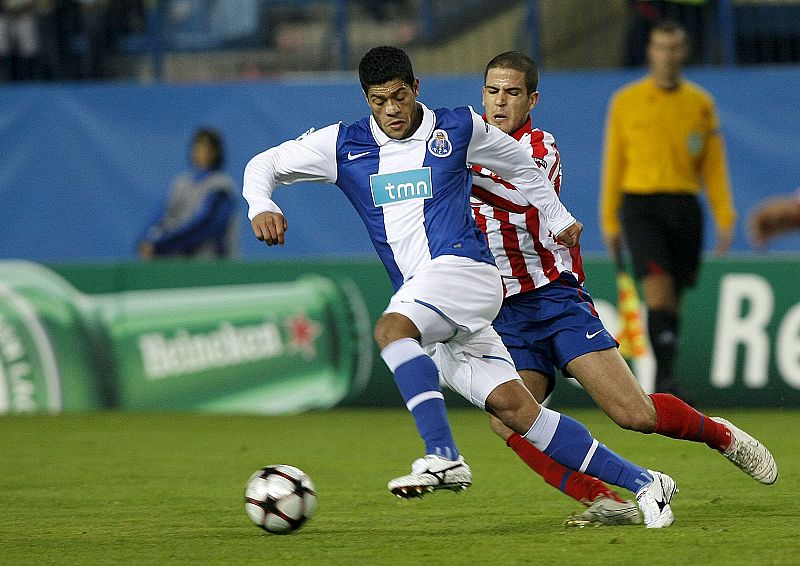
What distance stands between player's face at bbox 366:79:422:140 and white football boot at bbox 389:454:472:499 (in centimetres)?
125

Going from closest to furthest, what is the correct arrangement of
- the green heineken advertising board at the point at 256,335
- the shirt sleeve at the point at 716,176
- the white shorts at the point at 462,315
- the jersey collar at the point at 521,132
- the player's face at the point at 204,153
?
1. the white shorts at the point at 462,315
2. the jersey collar at the point at 521,132
3. the shirt sleeve at the point at 716,176
4. the green heineken advertising board at the point at 256,335
5. the player's face at the point at 204,153

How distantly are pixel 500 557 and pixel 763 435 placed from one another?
15.2 ft

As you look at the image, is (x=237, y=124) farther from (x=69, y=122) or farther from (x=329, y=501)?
(x=329, y=501)

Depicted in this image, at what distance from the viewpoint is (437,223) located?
548 cm

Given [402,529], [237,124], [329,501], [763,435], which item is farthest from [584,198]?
[402,529]

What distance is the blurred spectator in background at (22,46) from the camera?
556 inches

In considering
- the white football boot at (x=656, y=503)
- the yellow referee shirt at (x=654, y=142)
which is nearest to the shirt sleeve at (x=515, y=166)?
the white football boot at (x=656, y=503)

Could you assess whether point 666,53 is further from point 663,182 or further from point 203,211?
point 203,211

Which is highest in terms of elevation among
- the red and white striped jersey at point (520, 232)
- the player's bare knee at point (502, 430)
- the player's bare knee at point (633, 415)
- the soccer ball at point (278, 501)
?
the red and white striped jersey at point (520, 232)

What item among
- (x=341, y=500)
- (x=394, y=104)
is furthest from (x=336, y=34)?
(x=394, y=104)

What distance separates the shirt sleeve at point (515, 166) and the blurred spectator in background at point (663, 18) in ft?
25.0

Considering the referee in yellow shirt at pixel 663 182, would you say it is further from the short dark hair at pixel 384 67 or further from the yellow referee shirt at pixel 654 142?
the short dark hair at pixel 384 67

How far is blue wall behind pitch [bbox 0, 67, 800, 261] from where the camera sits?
13.1 m

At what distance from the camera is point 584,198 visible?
42.7 ft
